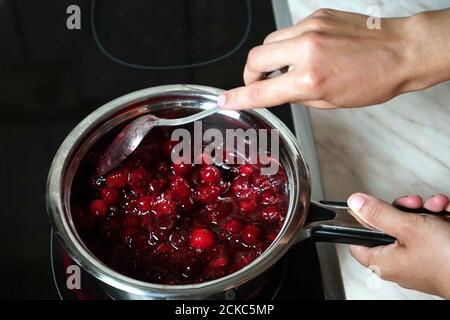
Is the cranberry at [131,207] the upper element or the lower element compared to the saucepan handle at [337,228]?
upper

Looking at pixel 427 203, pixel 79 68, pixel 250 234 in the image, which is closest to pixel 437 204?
pixel 427 203

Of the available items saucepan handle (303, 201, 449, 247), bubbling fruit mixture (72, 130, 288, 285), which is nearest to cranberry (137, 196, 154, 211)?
bubbling fruit mixture (72, 130, 288, 285)

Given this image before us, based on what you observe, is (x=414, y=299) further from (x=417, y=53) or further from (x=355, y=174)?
(x=417, y=53)

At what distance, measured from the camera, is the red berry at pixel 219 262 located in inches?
29.6

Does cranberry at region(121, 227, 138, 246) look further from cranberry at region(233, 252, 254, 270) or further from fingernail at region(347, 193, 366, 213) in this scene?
fingernail at region(347, 193, 366, 213)

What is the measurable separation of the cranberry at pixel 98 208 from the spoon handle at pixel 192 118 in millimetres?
139

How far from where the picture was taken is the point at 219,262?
75 centimetres

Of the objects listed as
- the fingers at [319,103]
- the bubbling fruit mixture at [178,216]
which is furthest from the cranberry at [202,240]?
the fingers at [319,103]

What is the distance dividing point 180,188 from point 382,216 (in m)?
0.26

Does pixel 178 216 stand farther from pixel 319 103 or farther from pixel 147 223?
pixel 319 103

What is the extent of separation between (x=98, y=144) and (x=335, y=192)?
1.13 feet

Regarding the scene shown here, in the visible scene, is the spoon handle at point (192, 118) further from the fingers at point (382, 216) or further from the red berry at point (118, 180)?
the fingers at point (382, 216)

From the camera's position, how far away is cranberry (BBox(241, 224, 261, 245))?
778mm
